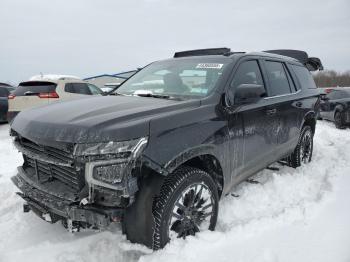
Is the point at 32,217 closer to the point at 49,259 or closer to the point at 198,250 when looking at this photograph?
the point at 49,259

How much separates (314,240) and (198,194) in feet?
3.89

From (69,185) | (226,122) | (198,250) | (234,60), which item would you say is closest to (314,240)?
(198,250)

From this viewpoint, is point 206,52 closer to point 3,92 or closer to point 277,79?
point 277,79

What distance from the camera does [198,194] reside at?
9.18 ft

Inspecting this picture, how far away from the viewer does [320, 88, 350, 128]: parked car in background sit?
1125 centimetres

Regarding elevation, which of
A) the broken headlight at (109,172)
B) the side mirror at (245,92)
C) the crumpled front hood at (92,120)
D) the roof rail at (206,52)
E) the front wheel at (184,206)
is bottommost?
the front wheel at (184,206)

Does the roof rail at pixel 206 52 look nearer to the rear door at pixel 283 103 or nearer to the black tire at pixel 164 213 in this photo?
the rear door at pixel 283 103

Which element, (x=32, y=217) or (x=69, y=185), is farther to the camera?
(x=32, y=217)

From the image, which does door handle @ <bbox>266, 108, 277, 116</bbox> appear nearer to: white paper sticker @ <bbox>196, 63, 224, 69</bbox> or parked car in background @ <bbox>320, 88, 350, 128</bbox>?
white paper sticker @ <bbox>196, 63, 224, 69</bbox>

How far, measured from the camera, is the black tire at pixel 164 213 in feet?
8.02

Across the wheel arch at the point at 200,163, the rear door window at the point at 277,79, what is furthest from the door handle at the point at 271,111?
the wheel arch at the point at 200,163

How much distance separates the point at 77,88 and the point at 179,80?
706 cm

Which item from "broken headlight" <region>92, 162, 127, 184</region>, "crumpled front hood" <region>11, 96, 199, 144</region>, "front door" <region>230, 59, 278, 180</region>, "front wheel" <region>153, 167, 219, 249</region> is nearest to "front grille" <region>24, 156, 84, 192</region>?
"broken headlight" <region>92, 162, 127, 184</region>

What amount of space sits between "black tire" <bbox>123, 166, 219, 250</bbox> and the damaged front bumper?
0.19 meters
